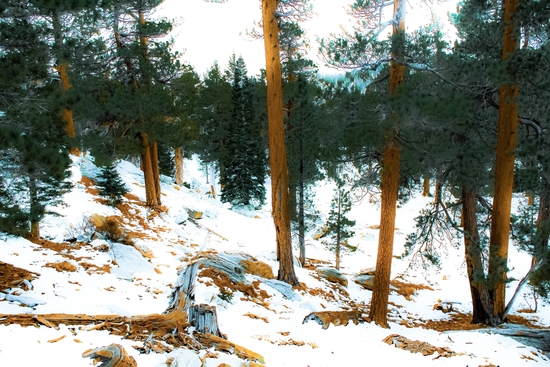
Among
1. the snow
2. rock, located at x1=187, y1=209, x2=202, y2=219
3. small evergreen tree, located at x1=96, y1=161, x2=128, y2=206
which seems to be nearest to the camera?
the snow

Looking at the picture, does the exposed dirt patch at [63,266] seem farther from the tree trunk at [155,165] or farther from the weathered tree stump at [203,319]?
the tree trunk at [155,165]

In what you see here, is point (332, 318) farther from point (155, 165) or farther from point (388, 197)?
point (155, 165)

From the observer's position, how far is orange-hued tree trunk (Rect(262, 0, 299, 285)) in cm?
779

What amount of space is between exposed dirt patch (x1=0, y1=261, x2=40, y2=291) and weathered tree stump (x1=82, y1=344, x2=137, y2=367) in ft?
8.16

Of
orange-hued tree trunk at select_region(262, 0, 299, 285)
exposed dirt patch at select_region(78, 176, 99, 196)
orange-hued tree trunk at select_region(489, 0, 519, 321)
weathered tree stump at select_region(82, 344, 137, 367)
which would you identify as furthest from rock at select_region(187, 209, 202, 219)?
weathered tree stump at select_region(82, 344, 137, 367)

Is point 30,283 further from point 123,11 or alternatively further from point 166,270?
point 123,11

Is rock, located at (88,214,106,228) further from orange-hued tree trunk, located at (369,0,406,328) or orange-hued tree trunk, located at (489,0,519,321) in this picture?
orange-hued tree trunk, located at (489,0,519,321)

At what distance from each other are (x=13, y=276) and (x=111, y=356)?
126 inches

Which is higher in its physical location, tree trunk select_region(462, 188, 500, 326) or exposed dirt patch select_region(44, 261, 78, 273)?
exposed dirt patch select_region(44, 261, 78, 273)

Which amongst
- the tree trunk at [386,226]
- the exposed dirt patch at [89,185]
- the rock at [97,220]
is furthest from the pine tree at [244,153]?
the tree trunk at [386,226]

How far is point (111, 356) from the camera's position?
101 inches

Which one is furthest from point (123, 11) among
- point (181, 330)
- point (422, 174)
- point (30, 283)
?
point (181, 330)

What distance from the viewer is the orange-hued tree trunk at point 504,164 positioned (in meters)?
6.42

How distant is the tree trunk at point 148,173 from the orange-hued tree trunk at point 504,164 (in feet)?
37.4
